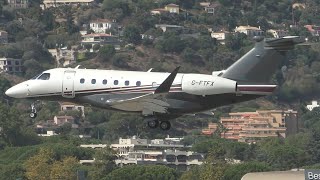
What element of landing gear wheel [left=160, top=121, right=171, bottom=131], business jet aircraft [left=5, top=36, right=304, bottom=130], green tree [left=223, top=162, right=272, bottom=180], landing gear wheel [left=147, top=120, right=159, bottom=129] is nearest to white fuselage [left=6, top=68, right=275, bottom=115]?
business jet aircraft [left=5, top=36, right=304, bottom=130]

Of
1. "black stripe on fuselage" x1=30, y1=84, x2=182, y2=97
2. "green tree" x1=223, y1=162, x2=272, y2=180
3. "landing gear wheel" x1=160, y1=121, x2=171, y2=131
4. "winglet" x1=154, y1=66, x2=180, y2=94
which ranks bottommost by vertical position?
"green tree" x1=223, y1=162, x2=272, y2=180

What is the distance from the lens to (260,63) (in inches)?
4515

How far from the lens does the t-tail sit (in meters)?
114

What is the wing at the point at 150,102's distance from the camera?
4385 inches

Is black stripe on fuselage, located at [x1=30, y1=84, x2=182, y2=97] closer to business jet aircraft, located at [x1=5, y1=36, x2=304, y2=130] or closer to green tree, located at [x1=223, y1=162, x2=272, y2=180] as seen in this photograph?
business jet aircraft, located at [x1=5, y1=36, x2=304, y2=130]

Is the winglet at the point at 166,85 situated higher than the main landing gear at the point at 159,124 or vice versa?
the winglet at the point at 166,85

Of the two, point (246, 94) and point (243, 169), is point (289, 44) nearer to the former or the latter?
point (246, 94)

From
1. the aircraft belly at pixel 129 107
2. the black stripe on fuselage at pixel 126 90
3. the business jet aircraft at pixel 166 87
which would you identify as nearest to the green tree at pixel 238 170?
the business jet aircraft at pixel 166 87

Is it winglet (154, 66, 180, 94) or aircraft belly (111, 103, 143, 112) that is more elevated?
winglet (154, 66, 180, 94)

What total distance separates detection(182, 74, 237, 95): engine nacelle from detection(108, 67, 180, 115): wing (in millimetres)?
1380

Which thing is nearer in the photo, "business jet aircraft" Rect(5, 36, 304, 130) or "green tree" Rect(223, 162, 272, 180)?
"business jet aircraft" Rect(5, 36, 304, 130)

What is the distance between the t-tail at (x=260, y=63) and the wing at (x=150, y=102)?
165 inches

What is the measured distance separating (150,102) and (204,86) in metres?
3.05

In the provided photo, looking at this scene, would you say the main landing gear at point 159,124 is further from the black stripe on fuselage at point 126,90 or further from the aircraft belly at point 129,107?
the black stripe on fuselage at point 126,90
